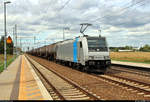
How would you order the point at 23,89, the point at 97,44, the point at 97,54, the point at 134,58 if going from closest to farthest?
the point at 23,89
the point at 97,54
the point at 97,44
the point at 134,58

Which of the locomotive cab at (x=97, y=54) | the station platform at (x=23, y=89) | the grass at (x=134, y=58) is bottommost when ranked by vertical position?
the station platform at (x=23, y=89)

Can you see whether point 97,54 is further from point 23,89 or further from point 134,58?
point 134,58

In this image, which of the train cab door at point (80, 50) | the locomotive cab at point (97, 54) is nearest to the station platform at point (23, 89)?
the locomotive cab at point (97, 54)

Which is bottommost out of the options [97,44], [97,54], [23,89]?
[23,89]

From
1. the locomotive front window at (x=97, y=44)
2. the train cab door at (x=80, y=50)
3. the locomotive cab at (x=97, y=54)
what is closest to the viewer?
the locomotive cab at (x=97, y=54)

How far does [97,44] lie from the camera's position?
53.9ft

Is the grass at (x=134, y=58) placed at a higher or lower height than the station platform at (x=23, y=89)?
higher

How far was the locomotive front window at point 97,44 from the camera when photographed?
16219mm

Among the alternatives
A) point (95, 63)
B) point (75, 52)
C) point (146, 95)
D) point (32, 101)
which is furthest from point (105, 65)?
point (32, 101)

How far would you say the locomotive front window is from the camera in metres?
16.2

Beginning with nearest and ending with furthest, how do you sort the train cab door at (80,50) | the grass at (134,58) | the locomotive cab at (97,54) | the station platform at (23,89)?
the station platform at (23,89)
the locomotive cab at (97,54)
the train cab door at (80,50)
the grass at (134,58)

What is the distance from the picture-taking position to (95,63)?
1569 centimetres

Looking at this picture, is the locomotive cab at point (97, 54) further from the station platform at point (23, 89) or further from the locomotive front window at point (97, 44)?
the station platform at point (23, 89)

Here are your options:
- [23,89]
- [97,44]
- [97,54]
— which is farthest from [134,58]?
[23,89]
